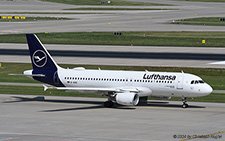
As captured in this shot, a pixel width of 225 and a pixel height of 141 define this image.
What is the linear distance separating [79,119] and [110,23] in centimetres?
11943

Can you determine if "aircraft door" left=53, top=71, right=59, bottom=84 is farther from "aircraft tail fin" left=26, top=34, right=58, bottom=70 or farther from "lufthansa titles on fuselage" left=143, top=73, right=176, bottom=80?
"lufthansa titles on fuselage" left=143, top=73, right=176, bottom=80

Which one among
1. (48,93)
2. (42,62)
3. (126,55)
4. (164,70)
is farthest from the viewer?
(126,55)

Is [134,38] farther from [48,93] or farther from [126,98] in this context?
[126,98]

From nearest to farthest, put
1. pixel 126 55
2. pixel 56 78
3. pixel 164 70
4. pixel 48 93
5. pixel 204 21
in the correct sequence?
1. pixel 56 78
2. pixel 48 93
3. pixel 164 70
4. pixel 126 55
5. pixel 204 21

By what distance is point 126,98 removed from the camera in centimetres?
5569

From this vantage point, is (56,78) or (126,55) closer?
(56,78)

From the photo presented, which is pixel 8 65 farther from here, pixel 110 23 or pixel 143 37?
pixel 110 23

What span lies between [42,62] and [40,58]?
0.58 m

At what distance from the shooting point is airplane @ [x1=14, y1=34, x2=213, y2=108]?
5622 cm

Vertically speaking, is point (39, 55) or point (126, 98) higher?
point (39, 55)

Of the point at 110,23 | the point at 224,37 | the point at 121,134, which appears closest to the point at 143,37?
the point at 224,37

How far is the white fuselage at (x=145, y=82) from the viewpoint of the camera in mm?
56219

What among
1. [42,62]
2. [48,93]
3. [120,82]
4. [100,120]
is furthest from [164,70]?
[100,120]

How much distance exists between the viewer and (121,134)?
42.8 metres
